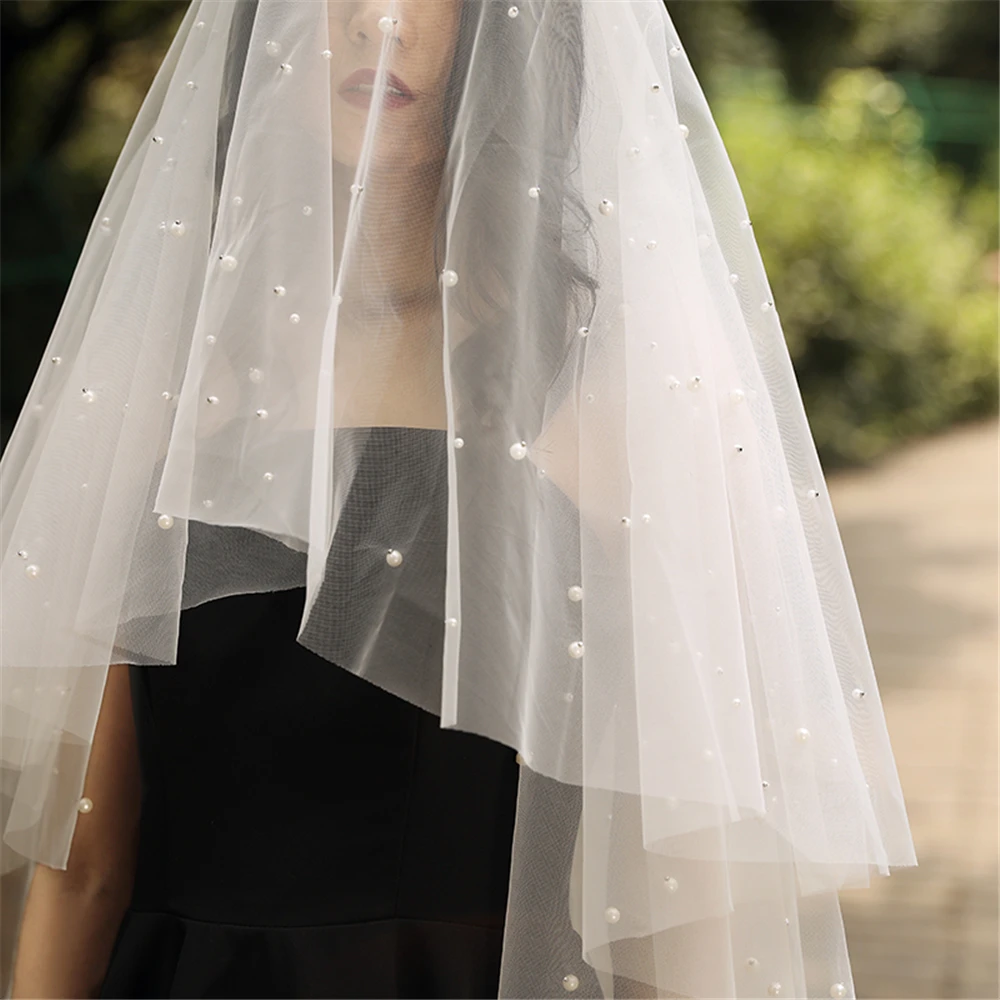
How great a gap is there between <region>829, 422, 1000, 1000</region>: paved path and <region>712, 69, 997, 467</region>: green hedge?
0.34m

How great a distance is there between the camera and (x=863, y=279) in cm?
890

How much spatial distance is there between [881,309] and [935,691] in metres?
3.91

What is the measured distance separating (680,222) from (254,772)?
70cm

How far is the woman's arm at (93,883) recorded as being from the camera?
4.78 ft

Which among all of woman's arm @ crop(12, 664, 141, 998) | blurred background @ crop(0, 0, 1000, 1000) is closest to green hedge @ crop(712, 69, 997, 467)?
blurred background @ crop(0, 0, 1000, 1000)

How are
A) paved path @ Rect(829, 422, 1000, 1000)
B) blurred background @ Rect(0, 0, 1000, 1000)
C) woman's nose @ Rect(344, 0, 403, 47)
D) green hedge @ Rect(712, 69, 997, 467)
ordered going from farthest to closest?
1. green hedge @ Rect(712, 69, 997, 467)
2. blurred background @ Rect(0, 0, 1000, 1000)
3. paved path @ Rect(829, 422, 1000, 1000)
4. woman's nose @ Rect(344, 0, 403, 47)

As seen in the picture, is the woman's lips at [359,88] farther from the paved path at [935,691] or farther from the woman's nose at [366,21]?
the paved path at [935,691]

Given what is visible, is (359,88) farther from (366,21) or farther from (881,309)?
(881,309)

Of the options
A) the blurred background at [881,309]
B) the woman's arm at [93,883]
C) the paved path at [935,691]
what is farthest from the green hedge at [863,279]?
the woman's arm at [93,883]

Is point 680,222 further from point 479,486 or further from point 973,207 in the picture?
point 973,207

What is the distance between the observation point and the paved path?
3.98 metres

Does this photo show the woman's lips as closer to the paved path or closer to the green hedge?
the paved path

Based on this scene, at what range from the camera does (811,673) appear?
4.22 ft

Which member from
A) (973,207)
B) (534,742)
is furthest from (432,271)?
(973,207)
